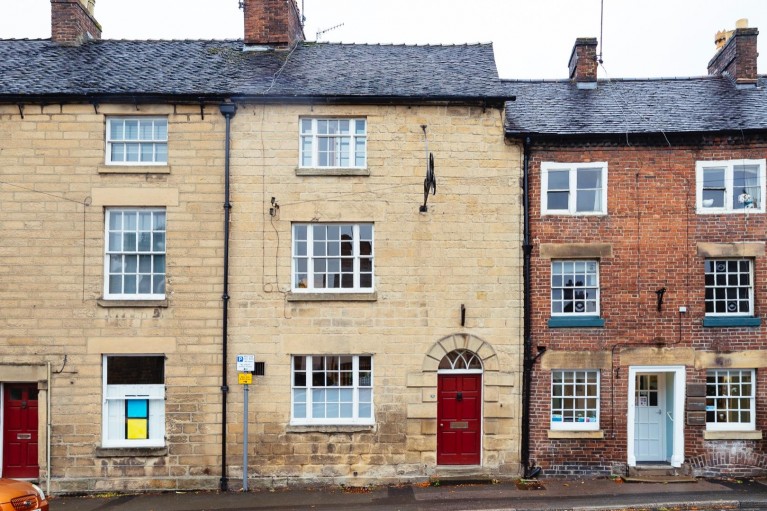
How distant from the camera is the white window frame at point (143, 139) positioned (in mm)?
13883

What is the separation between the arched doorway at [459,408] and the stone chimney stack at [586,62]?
8482mm

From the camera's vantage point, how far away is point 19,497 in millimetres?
9727

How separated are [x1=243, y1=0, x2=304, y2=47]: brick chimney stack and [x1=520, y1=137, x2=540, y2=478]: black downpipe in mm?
7605

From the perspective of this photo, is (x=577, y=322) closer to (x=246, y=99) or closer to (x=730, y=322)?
(x=730, y=322)

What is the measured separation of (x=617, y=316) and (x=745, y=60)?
8.43m

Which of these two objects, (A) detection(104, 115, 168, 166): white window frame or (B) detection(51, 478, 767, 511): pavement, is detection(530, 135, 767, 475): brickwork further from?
(A) detection(104, 115, 168, 166): white window frame

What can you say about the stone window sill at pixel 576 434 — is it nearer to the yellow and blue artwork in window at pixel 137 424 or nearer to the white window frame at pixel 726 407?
the white window frame at pixel 726 407

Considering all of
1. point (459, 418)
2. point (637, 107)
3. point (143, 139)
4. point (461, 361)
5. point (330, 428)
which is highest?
point (637, 107)

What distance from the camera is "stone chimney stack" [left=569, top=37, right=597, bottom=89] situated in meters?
16.6

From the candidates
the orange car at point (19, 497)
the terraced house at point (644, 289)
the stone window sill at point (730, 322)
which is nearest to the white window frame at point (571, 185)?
the terraced house at point (644, 289)

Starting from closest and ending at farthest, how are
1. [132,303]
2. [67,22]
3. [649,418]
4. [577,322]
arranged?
[132,303] → [577,322] → [649,418] → [67,22]

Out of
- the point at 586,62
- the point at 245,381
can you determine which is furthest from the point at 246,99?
the point at 586,62

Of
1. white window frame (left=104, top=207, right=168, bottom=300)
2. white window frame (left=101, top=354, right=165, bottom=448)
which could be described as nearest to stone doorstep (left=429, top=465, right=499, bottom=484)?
white window frame (left=101, top=354, right=165, bottom=448)

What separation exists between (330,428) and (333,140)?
6773 mm
